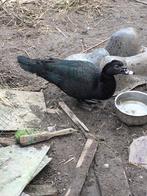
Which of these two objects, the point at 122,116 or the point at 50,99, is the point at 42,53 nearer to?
the point at 50,99

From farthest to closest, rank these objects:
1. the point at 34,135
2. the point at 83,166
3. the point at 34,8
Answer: the point at 34,8 → the point at 34,135 → the point at 83,166

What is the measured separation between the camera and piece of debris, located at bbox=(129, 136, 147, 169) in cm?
456

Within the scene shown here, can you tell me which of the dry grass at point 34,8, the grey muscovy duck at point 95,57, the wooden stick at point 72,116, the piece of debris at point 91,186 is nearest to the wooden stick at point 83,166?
the piece of debris at point 91,186

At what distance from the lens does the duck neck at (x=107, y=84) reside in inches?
202

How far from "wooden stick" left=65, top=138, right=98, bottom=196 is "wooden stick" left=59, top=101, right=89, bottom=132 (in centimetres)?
23

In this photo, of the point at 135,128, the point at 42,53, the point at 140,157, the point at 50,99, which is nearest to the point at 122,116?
the point at 135,128

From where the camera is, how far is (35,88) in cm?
568

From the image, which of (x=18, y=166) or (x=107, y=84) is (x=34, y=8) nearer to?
(x=107, y=84)

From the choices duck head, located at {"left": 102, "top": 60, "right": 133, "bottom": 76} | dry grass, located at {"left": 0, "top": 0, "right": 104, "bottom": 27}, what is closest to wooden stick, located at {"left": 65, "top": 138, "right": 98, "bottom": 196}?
duck head, located at {"left": 102, "top": 60, "right": 133, "bottom": 76}

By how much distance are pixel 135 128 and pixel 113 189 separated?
1006 mm

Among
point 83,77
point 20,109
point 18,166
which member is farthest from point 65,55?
point 18,166

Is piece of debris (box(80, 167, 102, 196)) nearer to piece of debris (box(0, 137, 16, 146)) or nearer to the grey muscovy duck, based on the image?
piece of debris (box(0, 137, 16, 146))

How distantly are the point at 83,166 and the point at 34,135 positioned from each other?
59 centimetres

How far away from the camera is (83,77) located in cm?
512
